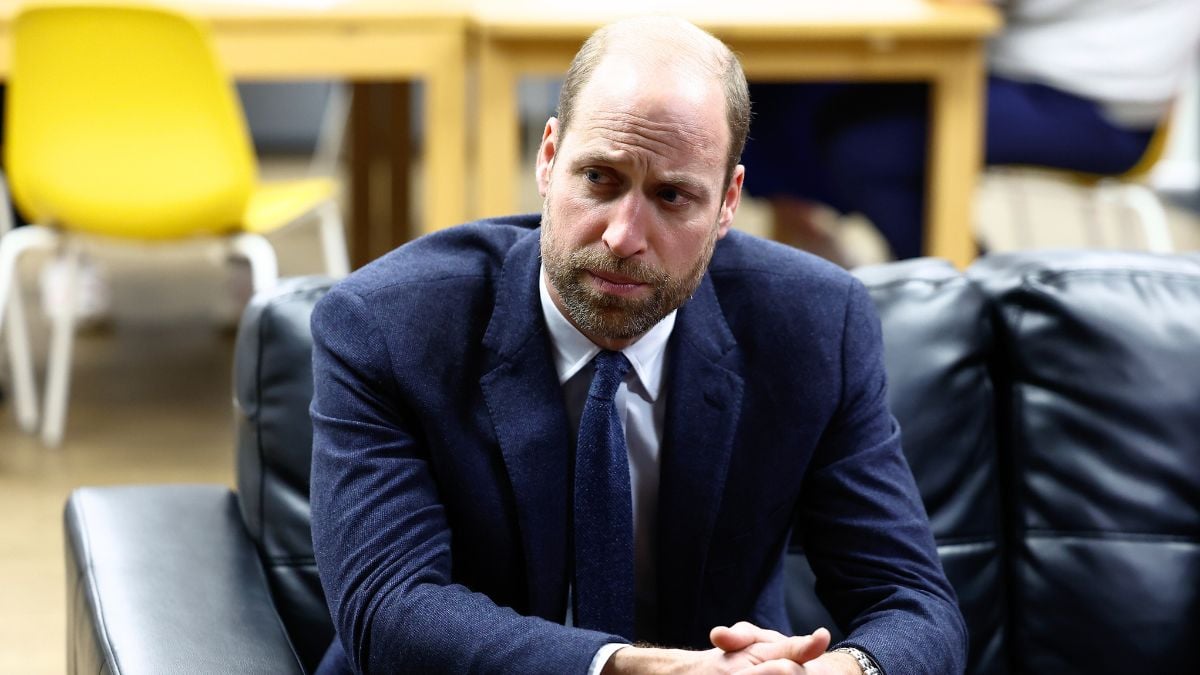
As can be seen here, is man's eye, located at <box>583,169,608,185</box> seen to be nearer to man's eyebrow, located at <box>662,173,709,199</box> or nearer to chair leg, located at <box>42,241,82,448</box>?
man's eyebrow, located at <box>662,173,709,199</box>

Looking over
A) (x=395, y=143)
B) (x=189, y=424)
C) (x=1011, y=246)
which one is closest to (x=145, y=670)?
(x=189, y=424)

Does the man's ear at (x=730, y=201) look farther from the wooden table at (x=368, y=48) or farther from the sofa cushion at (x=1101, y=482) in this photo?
the wooden table at (x=368, y=48)

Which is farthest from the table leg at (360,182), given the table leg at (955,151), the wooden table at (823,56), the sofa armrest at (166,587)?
the sofa armrest at (166,587)

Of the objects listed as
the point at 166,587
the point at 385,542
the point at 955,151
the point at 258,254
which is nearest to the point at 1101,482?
the point at 385,542

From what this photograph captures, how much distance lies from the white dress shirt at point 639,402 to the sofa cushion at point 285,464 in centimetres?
31

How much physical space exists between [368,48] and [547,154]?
6.52 ft

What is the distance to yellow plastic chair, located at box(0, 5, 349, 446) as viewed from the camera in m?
3.04

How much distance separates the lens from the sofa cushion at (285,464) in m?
1.66

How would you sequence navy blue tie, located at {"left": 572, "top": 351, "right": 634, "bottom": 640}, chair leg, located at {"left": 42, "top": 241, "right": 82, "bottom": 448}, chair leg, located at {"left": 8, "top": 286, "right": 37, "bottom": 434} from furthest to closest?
chair leg, located at {"left": 8, "top": 286, "right": 37, "bottom": 434}, chair leg, located at {"left": 42, "top": 241, "right": 82, "bottom": 448}, navy blue tie, located at {"left": 572, "top": 351, "right": 634, "bottom": 640}

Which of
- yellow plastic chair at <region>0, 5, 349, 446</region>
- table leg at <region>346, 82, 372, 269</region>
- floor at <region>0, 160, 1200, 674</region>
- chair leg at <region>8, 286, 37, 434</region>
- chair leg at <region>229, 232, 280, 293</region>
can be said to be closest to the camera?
floor at <region>0, 160, 1200, 674</region>

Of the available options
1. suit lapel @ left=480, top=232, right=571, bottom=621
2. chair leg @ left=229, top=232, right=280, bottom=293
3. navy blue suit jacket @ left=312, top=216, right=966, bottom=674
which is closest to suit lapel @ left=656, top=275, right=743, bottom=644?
navy blue suit jacket @ left=312, top=216, right=966, bottom=674

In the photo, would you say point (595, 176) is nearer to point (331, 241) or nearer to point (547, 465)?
point (547, 465)

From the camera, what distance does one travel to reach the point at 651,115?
1.38 meters

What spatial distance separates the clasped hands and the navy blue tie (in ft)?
0.42
